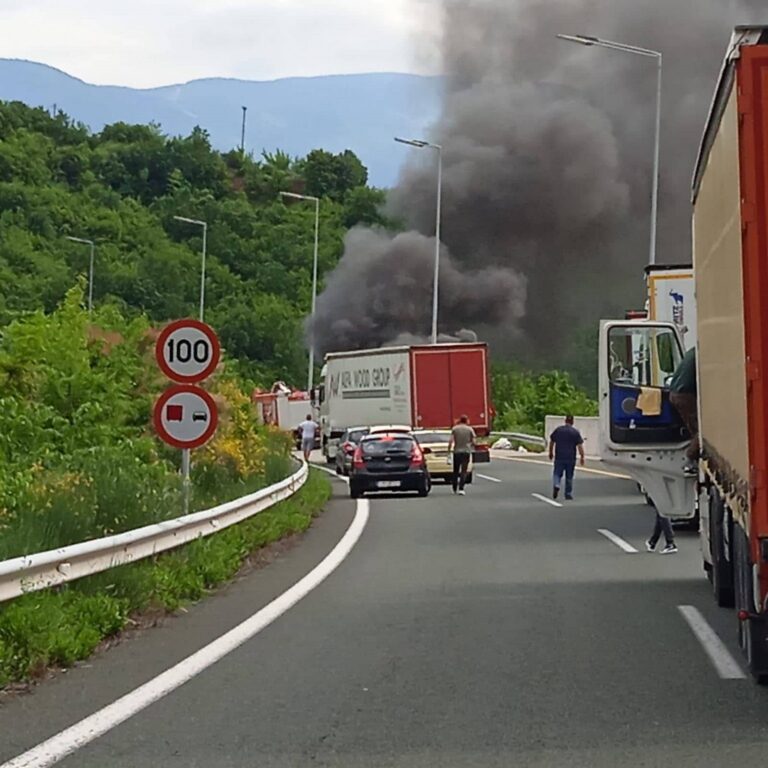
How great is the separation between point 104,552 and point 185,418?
405cm

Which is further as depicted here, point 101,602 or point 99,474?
point 99,474

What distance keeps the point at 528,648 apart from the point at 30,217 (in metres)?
68.5

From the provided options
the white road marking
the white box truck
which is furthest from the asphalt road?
the white road marking

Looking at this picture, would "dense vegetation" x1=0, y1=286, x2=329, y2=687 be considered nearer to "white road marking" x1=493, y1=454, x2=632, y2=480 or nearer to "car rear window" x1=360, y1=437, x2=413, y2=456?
"car rear window" x1=360, y1=437, x2=413, y2=456

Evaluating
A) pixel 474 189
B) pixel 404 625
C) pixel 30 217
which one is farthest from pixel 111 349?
pixel 30 217

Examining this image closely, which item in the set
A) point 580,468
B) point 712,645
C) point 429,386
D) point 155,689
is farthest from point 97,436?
point 580,468

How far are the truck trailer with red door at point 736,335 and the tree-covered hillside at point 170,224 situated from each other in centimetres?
4911

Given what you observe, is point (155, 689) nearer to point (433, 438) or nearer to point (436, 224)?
point (433, 438)

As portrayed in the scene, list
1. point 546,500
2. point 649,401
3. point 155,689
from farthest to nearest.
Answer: point 546,500
point 649,401
point 155,689

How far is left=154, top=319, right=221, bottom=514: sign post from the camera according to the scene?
49.6 ft

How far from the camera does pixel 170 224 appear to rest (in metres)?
83.9

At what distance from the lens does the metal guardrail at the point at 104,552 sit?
9.45 metres

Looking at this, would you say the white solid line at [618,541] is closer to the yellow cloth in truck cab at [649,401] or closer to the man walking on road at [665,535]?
the man walking on road at [665,535]

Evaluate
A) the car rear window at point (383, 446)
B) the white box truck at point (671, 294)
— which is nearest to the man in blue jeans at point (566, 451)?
the car rear window at point (383, 446)
